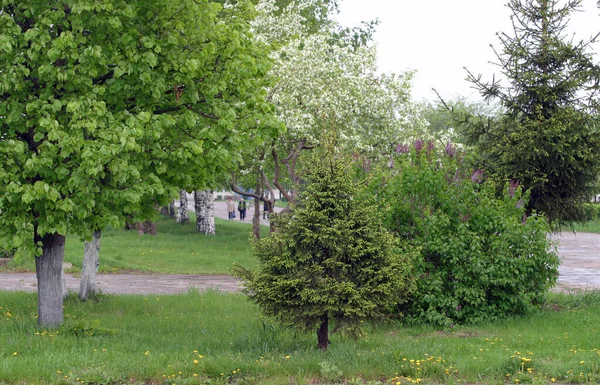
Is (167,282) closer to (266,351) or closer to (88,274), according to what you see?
(88,274)

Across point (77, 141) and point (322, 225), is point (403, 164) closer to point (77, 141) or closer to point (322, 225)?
point (322, 225)

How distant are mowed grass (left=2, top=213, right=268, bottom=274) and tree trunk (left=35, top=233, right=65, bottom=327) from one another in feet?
21.0

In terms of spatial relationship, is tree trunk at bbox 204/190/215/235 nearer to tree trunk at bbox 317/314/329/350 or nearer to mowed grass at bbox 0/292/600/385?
mowed grass at bbox 0/292/600/385

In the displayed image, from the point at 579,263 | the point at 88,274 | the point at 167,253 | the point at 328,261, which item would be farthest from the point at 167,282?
the point at 579,263

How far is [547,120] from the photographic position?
1455 cm

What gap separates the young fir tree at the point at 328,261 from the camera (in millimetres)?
8750

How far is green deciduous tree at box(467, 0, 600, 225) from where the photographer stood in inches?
573

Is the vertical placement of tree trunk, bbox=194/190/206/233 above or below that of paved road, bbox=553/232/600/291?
above

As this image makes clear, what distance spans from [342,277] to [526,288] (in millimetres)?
4969

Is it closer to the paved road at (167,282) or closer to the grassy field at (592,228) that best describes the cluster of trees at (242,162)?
the paved road at (167,282)

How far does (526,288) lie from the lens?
1250cm

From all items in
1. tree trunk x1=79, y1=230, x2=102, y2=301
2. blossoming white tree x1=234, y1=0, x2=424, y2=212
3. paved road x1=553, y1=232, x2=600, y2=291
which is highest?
blossoming white tree x1=234, y1=0, x2=424, y2=212

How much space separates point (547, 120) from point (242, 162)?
256 inches

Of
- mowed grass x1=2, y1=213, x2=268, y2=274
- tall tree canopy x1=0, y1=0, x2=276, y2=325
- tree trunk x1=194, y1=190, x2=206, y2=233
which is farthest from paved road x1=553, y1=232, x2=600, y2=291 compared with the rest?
tree trunk x1=194, y1=190, x2=206, y2=233
